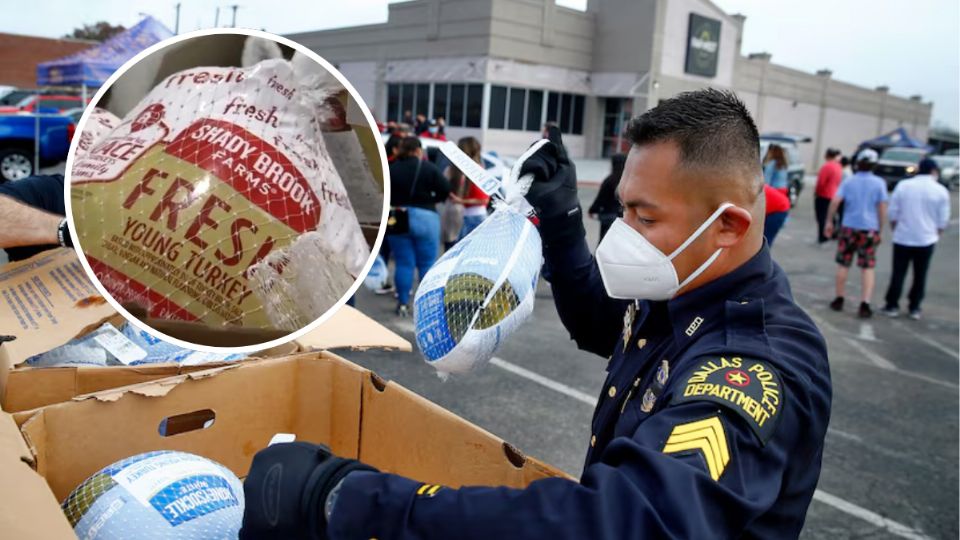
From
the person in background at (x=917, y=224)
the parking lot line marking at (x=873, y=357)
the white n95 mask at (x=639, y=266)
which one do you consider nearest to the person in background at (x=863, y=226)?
the person in background at (x=917, y=224)

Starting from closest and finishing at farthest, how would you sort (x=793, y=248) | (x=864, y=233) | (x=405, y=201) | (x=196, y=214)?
(x=196, y=214) → (x=405, y=201) → (x=864, y=233) → (x=793, y=248)

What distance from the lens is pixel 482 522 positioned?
976mm

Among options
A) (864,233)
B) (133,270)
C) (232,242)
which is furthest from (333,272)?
(864,233)

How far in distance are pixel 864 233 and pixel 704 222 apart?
7589mm

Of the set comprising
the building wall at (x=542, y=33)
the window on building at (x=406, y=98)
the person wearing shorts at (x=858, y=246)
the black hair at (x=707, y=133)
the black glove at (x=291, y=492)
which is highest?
the building wall at (x=542, y=33)

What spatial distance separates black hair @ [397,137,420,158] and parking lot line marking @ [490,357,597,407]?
201 centimetres

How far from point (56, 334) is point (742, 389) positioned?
1695 millimetres

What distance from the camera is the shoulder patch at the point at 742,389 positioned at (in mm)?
1114

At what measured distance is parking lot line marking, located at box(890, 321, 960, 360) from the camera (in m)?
6.74

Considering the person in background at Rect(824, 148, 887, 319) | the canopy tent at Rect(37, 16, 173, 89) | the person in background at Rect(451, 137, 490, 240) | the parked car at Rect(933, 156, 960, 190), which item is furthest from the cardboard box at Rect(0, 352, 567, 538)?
the parked car at Rect(933, 156, 960, 190)

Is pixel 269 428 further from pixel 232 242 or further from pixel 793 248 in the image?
pixel 793 248

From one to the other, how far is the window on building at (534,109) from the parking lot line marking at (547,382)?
957 inches

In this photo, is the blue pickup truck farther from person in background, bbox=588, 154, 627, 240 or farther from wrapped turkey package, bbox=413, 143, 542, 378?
wrapped turkey package, bbox=413, 143, 542, 378

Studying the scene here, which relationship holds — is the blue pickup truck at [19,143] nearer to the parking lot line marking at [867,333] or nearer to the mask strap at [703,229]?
the parking lot line marking at [867,333]
